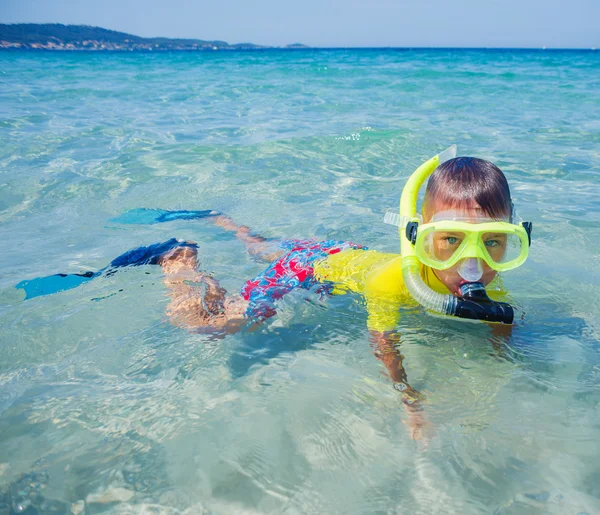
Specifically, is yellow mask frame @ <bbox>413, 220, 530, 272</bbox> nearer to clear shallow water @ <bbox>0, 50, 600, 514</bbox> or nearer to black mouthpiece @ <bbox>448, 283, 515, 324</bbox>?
black mouthpiece @ <bbox>448, 283, 515, 324</bbox>

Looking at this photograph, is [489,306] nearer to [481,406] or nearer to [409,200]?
[481,406]

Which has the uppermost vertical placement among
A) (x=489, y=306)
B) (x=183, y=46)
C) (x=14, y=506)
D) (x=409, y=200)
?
(x=183, y=46)

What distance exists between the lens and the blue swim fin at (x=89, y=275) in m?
3.46

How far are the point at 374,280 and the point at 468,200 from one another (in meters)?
0.75

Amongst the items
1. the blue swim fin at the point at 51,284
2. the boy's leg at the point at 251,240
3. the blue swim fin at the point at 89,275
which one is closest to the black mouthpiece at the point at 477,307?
the boy's leg at the point at 251,240

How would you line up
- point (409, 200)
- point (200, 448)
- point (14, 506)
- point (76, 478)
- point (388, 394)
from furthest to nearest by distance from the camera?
1. point (409, 200)
2. point (388, 394)
3. point (200, 448)
4. point (76, 478)
5. point (14, 506)

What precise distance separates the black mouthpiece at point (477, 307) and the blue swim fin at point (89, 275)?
7.51ft

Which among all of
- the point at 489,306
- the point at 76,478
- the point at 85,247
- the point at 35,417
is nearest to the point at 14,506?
the point at 76,478

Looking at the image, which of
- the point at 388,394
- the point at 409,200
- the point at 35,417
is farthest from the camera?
the point at 409,200

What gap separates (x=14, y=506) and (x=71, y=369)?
0.89 metres

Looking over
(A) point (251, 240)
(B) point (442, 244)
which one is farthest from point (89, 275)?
(B) point (442, 244)

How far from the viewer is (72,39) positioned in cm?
8019

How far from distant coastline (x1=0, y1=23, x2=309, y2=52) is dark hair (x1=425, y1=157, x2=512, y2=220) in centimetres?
7897

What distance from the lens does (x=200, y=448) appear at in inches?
80.5
